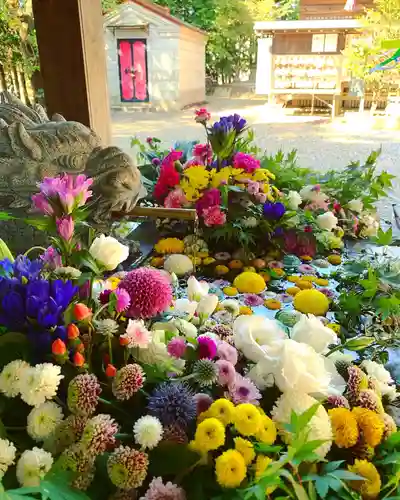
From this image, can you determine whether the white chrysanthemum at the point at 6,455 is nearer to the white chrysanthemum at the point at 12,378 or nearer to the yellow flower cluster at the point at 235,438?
the white chrysanthemum at the point at 12,378

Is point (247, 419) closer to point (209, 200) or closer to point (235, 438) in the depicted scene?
point (235, 438)

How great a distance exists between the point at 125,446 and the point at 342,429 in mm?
256

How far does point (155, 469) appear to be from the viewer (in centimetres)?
51

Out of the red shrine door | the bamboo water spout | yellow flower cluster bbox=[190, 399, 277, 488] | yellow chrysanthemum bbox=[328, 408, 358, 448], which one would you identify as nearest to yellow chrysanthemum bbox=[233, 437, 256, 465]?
yellow flower cluster bbox=[190, 399, 277, 488]

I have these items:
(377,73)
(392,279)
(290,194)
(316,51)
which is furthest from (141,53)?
(392,279)

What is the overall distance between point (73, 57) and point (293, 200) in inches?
36.1

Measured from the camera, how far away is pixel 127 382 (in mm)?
526

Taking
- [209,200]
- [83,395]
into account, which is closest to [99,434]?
[83,395]

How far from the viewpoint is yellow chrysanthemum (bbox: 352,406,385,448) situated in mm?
558

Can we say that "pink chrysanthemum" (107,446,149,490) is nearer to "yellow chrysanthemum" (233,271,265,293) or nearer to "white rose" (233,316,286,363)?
"white rose" (233,316,286,363)

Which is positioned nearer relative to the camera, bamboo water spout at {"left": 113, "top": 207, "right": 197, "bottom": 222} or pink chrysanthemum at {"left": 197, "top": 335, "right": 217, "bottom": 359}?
pink chrysanthemum at {"left": 197, "top": 335, "right": 217, "bottom": 359}

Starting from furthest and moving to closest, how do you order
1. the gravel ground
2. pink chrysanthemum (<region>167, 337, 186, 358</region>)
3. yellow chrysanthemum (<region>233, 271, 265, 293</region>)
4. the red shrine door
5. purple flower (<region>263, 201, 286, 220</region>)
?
the red shrine door, the gravel ground, purple flower (<region>263, 201, 286, 220</region>), yellow chrysanthemum (<region>233, 271, 265, 293</region>), pink chrysanthemum (<region>167, 337, 186, 358</region>)

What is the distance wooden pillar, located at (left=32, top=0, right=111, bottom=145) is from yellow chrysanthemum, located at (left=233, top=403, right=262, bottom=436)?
4.64 ft

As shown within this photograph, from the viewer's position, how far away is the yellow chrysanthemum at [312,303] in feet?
3.91
